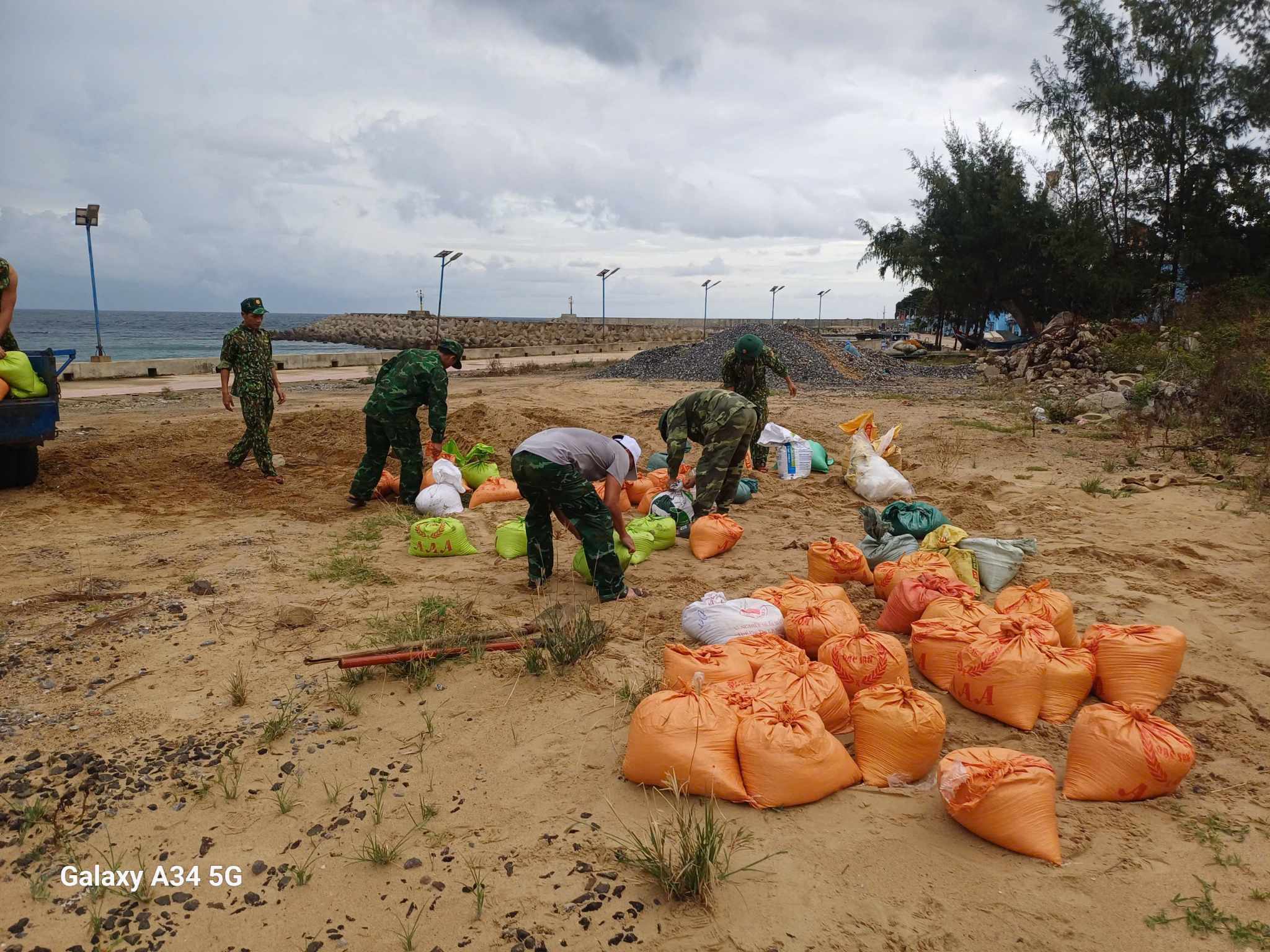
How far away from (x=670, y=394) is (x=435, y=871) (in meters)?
11.5

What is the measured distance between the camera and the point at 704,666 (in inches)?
116

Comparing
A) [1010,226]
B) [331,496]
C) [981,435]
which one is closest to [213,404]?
[331,496]

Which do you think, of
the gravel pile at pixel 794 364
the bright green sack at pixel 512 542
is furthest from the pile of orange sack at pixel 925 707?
the gravel pile at pixel 794 364

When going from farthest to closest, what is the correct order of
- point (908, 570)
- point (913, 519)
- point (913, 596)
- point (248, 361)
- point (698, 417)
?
point (248, 361) → point (698, 417) → point (913, 519) → point (908, 570) → point (913, 596)

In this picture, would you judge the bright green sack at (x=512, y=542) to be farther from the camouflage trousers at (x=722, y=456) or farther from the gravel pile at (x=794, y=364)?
the gravel pile at (x=794, y=364)

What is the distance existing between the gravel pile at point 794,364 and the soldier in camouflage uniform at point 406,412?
920 centimetres

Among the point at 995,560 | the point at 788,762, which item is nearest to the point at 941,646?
the point at 788,762

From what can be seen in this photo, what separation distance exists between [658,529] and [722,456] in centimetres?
77

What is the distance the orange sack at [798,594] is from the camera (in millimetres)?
3586

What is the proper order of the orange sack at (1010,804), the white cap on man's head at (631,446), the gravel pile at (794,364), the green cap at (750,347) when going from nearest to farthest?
1. the orange sack at (1010,804)
2. the white cap on man's head at (631,446)
3. the green cap at (750,347)
4. the gravel pile at (794,364)

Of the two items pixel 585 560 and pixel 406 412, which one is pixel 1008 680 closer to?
pixel 585 560

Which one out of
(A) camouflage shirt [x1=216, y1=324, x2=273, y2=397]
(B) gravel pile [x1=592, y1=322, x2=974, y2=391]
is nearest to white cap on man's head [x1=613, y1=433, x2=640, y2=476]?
(A) camouflage shirt [x1=216, y1=324, x2=273, y2=397]

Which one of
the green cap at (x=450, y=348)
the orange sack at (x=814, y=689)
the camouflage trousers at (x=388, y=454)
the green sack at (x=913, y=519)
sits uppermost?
the green cap at (x=450, y=348)

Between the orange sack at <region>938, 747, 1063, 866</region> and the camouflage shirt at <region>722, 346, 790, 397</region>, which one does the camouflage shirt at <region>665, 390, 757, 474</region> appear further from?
the orange sack at <region>938, 747, 1063, 866</region>
